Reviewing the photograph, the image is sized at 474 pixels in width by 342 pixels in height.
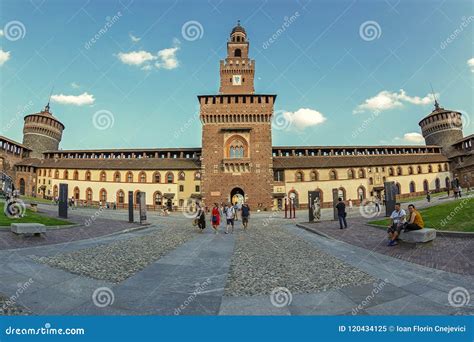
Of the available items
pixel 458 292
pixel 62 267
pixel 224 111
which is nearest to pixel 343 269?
pixel 458 292

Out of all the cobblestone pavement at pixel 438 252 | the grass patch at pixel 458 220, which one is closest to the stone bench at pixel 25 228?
the cobblestone pavement at pixel 438 252

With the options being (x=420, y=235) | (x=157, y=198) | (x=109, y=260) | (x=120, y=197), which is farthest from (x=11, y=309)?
(x=120, y=197)

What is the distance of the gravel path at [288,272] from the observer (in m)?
5.08

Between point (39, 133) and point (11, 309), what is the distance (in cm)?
6921

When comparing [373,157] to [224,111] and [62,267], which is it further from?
[62,267]

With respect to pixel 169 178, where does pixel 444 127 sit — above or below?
above

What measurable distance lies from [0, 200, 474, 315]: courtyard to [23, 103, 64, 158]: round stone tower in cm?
6041

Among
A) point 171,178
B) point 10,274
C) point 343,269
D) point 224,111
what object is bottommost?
point 343,269

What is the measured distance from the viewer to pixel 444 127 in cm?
5862

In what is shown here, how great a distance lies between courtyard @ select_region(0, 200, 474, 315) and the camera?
13.2 ft

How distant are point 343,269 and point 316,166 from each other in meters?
38.9

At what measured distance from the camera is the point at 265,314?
3877 mm

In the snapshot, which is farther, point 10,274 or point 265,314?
point 10,274

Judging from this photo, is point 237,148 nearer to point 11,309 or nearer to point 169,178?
point 169,178
